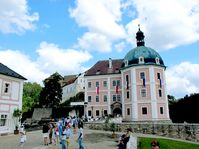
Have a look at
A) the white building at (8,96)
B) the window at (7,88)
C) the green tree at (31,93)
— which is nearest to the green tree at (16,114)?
the white building at (8,96)

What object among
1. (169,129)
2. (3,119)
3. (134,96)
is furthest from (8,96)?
(134,96)

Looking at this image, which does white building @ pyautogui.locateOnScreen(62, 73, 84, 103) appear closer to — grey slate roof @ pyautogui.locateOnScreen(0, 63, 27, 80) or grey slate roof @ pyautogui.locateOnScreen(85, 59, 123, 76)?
grey slate roof @ pyautogui.locateOnScreen(85, 59, 123, 76)

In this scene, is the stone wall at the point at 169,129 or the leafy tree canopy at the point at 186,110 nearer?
the stone wall at the point at 169,129

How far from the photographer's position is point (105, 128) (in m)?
33.5

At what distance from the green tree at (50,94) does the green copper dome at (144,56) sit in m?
22.0

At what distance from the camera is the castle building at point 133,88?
141ft

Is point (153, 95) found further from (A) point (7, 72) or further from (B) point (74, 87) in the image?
(B) point (74, 87)

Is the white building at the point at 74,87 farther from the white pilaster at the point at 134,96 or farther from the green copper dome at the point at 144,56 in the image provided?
the white pilaster at the point at 134,96

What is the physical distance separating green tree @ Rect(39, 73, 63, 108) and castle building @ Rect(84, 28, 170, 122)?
35.3ft

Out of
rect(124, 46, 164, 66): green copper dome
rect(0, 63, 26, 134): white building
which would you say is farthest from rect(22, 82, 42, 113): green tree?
rect(0, 63, 26, 134): white building

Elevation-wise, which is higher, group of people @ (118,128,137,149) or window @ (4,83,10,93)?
window @ (4,83,10,93)

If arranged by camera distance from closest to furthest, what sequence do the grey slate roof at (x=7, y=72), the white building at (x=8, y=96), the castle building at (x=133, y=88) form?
the white building at (x=8, y=96) < the grey slate roof at (x=7, y=72) < the castle building at (x=133, y=88)

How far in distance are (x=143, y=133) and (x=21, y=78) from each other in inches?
709

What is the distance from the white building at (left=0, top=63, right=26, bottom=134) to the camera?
1014 inches
